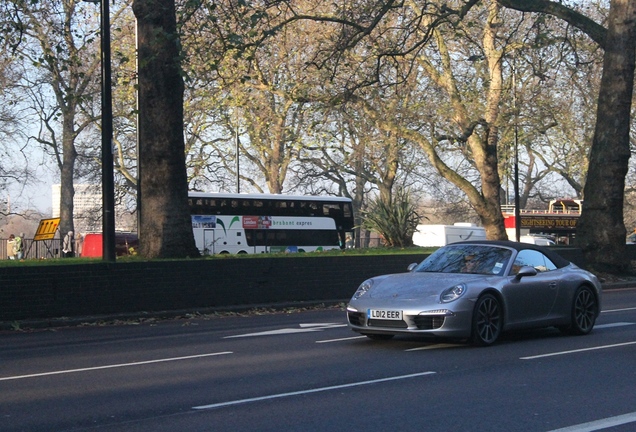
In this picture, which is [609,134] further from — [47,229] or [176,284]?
[47,229]

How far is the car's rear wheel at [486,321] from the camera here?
10711 mm

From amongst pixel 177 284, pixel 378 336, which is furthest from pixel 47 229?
pixel 378 336

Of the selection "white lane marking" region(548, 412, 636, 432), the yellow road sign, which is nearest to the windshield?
"white lane marking" region(548, 412, 636, 432)

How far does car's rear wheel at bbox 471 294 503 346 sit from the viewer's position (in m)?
10.7

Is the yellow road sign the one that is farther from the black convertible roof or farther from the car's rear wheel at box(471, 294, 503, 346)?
the car's rear wheel at box(471, 294, 503, 346)

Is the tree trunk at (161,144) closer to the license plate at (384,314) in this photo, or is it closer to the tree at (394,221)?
the tree at (394,221)

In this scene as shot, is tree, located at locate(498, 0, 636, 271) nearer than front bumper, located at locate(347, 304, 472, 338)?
No

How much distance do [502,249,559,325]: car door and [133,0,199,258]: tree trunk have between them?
9368 mm

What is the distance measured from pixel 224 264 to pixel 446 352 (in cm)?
890

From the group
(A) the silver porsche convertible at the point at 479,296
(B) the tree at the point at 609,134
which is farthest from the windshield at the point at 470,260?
(B) the tree at the point at 609,134

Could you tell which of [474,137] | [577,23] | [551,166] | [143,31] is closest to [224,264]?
[143,31]

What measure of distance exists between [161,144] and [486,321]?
33.8ft

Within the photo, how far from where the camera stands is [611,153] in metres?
25.6

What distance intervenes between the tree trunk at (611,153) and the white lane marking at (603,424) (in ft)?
65.4
